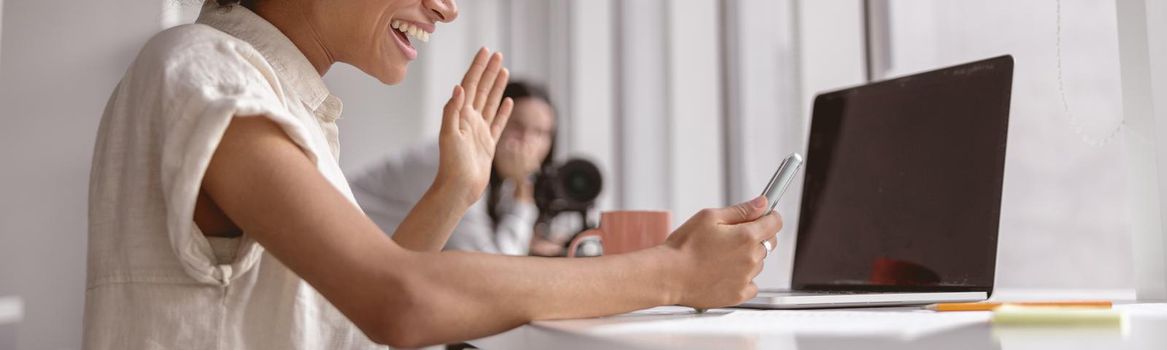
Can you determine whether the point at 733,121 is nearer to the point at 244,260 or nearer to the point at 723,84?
the point at 723,84

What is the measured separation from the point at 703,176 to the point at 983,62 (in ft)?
5.26

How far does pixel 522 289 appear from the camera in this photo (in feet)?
2.06

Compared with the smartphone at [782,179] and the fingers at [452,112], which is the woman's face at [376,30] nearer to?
the fingers at [452,112]

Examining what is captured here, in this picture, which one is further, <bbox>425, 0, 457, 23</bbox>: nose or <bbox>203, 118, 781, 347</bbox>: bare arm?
<bbox>425, 0, 457, 23</bbox>: nose

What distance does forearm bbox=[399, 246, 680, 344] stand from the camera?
23.8 inches

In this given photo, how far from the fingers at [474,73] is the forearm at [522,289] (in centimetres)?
46

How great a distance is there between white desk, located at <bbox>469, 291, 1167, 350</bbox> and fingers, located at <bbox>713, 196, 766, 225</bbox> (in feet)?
0.29

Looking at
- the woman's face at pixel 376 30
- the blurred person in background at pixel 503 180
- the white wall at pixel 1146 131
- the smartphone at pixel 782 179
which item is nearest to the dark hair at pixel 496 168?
the blurred person in background at pixel 503 180

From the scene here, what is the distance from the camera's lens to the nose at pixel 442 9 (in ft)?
3.53

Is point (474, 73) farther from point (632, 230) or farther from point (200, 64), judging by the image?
point (200, 64)

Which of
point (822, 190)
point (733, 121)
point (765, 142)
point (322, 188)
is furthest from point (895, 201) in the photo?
point (733, 121)

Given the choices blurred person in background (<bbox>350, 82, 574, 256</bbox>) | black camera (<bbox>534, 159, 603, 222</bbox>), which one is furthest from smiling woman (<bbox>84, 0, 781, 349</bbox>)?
blurred person in background (<bbox>350, 82, 574, 256</bbox>)

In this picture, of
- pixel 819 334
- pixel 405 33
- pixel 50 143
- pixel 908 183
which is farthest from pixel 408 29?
pixel 50 143

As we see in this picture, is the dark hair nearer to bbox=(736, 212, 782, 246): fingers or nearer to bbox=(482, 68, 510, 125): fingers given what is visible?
bbox=(482, 68, 510, 125): fingers
